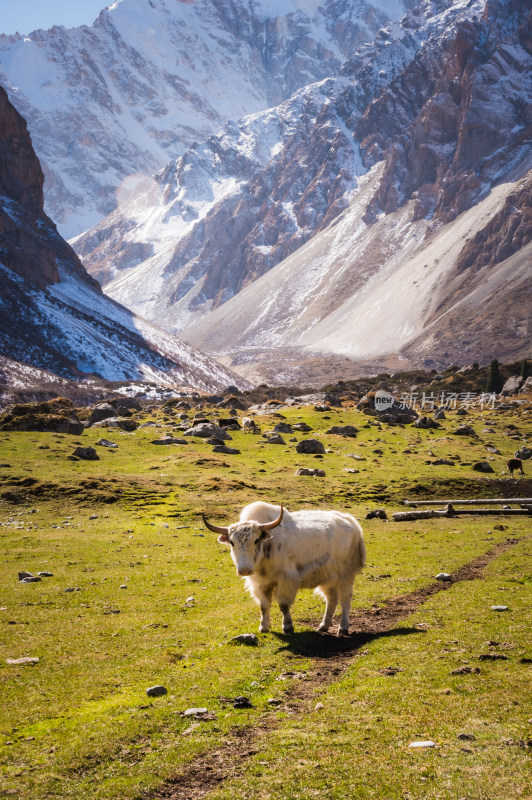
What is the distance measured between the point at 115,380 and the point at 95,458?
344 feet

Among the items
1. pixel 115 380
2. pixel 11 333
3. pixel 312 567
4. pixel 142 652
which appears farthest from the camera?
pixel 115 380

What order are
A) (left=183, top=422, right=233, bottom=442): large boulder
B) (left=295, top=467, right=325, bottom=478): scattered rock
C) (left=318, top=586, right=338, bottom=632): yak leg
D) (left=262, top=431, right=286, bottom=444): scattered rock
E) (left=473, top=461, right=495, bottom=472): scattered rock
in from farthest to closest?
1. (left=183, top=422, right=233, bottom=442): large boulder
2. (left=262, top=431, right=286, bottom=444): scattered rock
3. (left=473, top=461, right=495, bottom=472): scattered rock
4. (left=295, top=467, right=325, bottom=478): scattered rock
5. (left=318, top=586, right=338, bottom=632): yak leg

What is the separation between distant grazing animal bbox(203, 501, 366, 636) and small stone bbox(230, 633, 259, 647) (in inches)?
39.5

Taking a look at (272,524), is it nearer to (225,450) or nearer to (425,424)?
(225,450)

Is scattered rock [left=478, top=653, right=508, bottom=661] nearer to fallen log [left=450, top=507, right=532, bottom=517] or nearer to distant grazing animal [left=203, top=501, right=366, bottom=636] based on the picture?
distant grazing animal [left=203, top=501, right=366, bottom=636]

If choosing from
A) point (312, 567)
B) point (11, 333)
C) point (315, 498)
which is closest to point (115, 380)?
point (11, 333)

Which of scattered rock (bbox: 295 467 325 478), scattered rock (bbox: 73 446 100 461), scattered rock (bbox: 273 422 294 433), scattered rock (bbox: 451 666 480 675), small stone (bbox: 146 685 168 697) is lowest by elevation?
scattered rock (bbox: 273 422 294 433)

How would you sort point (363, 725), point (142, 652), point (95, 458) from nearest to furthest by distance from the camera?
point (363, 725) → point (142, 652) → point (95, 458)

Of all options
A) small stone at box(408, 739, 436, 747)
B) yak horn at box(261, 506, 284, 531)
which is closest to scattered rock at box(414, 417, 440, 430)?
yak horn at box(261, 506, 284, 531)

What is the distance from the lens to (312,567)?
16531 mm

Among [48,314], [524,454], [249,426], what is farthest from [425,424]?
[48,314]

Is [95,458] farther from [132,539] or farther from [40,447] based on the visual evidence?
[132,539]

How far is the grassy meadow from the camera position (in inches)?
343

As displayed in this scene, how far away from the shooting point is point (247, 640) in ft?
49.6
